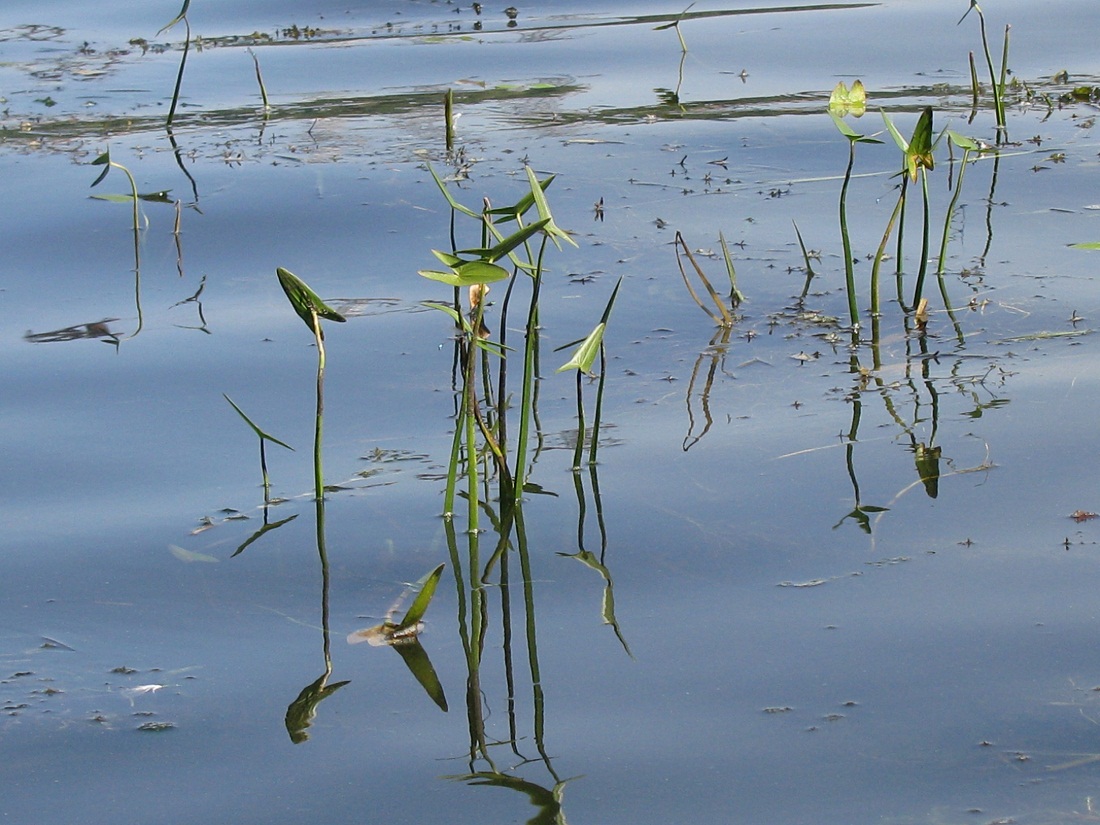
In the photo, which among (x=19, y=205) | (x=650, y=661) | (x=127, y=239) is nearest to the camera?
(x=650, y=661)

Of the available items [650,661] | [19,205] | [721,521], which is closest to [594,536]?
[721,521]

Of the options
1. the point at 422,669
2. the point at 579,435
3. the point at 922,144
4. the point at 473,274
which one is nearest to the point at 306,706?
the point at 422,669

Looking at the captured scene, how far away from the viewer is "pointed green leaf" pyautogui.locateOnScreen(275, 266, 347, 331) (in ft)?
7.56

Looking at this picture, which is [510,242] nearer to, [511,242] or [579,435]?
[511,242]

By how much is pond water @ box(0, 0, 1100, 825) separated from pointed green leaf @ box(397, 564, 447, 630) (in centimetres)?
5

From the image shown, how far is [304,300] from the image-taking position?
239 cm

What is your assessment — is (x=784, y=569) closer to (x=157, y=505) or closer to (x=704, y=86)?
(x=157, y=505)

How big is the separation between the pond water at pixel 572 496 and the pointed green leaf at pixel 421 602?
49mm

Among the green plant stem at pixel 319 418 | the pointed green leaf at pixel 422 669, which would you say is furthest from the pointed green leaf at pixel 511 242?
the pointed green leaf at pixel 422 669

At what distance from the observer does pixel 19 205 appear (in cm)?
466

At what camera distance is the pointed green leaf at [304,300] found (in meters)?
2.30

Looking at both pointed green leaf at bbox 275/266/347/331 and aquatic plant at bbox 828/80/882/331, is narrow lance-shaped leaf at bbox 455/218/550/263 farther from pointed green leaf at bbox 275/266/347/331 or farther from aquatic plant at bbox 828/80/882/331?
aquatic plant at bbox 828/80/882/331

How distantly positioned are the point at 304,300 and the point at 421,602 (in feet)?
2.12

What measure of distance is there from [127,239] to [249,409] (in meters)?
1.56
